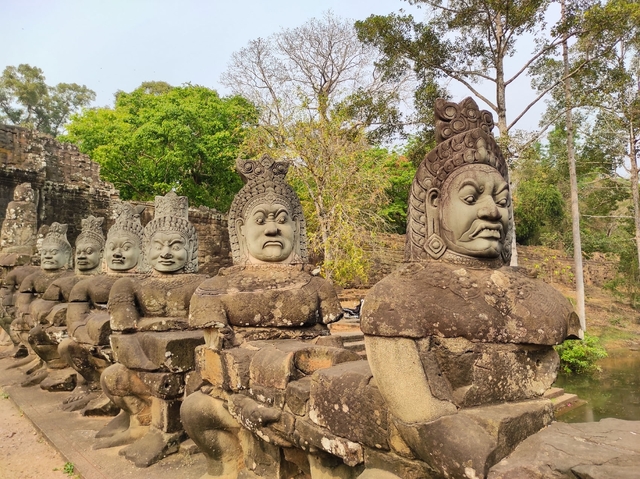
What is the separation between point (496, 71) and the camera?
34.2ft

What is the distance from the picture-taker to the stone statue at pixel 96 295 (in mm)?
5508

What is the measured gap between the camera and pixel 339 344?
11.0 feet

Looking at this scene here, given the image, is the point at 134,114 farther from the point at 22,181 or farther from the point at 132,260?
the point at 132,260

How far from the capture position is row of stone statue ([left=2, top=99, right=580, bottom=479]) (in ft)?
6.71

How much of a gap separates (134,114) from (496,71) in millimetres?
17600

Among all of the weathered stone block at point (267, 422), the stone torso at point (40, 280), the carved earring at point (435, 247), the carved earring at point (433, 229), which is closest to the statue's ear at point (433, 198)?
the carved earring at point (433, 229)

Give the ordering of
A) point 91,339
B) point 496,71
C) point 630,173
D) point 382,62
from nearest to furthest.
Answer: point 91,339, point 496,71, point 382,62, point 630,173

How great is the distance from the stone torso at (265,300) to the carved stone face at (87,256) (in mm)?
3741

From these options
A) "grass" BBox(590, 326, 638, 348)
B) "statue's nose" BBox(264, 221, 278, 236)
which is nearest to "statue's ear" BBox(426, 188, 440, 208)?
"statue's nose" BBox(264, 221, 278, 236)

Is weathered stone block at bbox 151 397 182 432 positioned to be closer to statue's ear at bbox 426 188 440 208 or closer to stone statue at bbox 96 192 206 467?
stone statue at bbox 96 192 206 467

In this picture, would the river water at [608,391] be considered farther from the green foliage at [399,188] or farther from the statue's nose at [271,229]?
the green foliage at [399,188]

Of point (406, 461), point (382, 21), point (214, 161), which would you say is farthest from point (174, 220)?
point (214, 161)

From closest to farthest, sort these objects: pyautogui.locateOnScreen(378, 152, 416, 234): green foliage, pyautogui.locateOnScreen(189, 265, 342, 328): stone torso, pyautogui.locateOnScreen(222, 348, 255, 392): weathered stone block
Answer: pyautogui.locateOnScreen(222, 348, 255, 392): weathered stone block
pyautogui.locateOnScreen(189, 265, 342, 328): stone torso
pyautogui.locateOnScreen(378, 152, 416, 234): green foliage

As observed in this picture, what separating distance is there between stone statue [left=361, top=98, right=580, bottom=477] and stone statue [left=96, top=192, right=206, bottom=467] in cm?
235
